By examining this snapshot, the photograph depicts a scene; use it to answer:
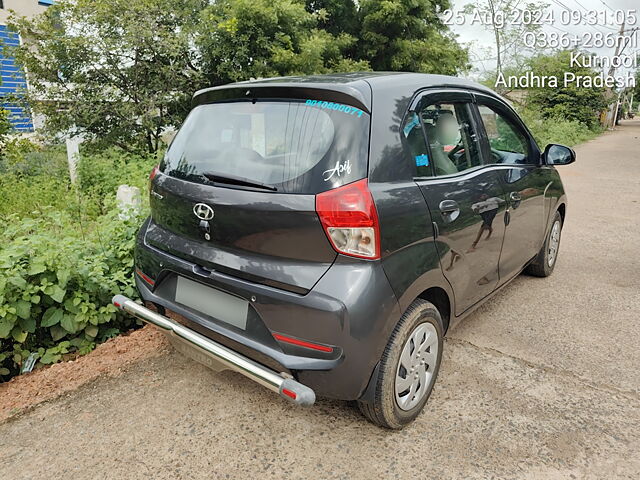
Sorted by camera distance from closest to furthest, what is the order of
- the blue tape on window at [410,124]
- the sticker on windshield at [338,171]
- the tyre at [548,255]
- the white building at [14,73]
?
the sticker on windshield at [338,171] → the blue tape on window at [410,124] → the tyre at [548,255] → the white building at [14,73]

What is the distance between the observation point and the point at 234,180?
219 cm

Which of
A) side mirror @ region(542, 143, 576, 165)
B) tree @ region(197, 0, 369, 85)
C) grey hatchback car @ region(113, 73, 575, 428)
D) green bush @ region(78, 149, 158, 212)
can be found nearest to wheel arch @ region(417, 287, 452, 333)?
grey hatchback car @ region(113, 73, 575, 428)

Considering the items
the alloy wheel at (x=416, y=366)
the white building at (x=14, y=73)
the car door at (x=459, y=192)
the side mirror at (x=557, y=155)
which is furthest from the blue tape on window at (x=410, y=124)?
the white building at (x=14, y=73)

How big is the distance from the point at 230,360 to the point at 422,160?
4.35ft

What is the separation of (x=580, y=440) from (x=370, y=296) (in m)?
1.37

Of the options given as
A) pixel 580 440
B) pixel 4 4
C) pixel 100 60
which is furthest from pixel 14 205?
pixel 4 4

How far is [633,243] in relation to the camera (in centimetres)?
576

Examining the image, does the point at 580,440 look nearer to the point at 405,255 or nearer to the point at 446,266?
the point at 446,266

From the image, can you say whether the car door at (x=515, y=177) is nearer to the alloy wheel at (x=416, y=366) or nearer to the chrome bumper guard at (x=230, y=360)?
the alloy wheel at (x=416, y=366)

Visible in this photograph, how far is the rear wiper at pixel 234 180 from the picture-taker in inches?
82.4

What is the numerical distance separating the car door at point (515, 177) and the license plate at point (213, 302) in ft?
6.10

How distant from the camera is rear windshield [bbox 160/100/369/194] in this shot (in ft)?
6.69

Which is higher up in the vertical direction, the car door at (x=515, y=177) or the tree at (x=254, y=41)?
the tree at (x=254, y=41)

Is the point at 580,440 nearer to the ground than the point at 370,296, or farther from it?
nearer to the ground
